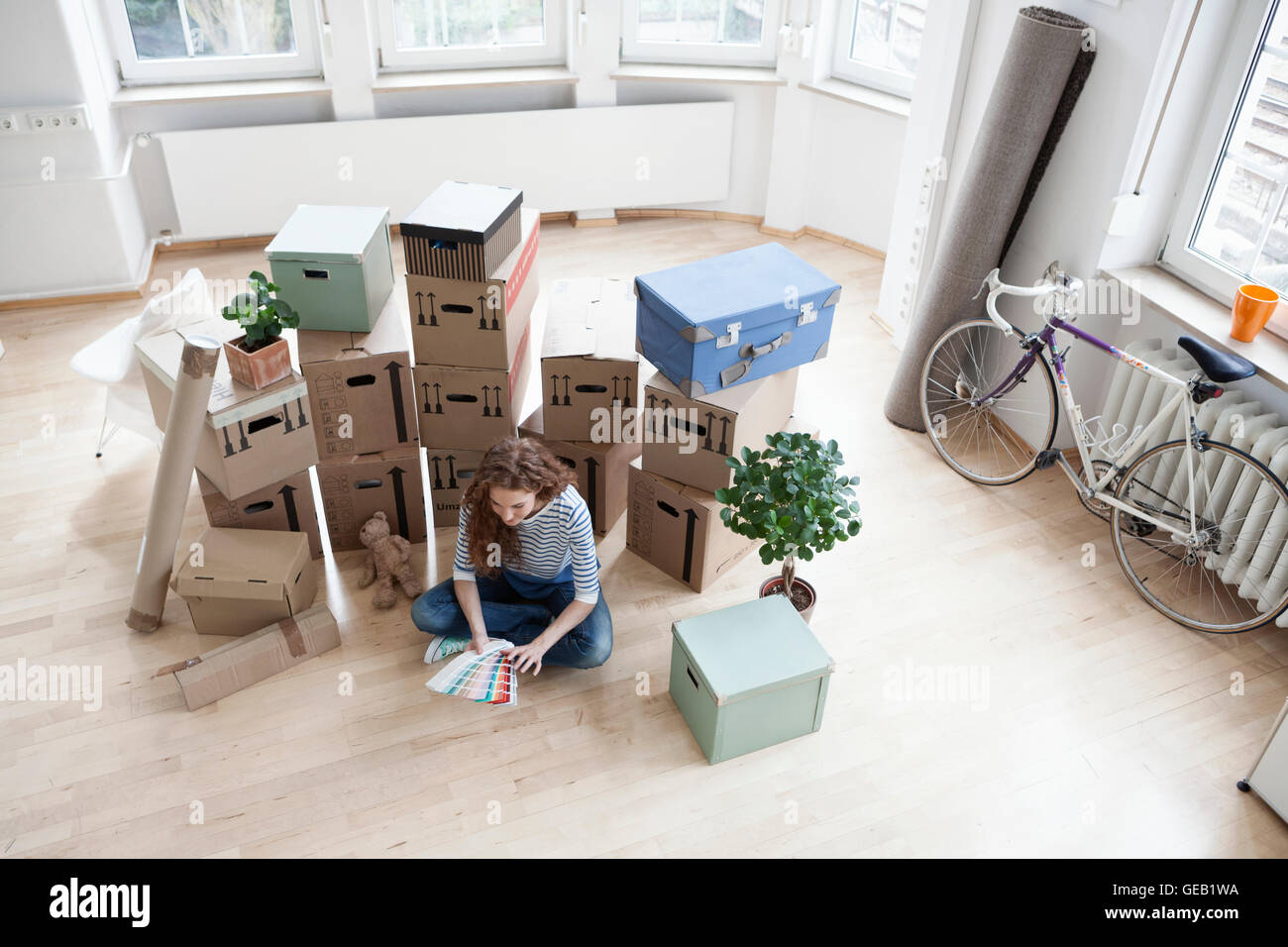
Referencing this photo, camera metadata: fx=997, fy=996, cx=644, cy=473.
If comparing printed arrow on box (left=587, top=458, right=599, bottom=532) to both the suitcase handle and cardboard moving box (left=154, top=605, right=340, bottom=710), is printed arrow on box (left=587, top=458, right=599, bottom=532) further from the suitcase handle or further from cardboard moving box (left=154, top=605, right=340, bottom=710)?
cardboard moving box (left=154, top=605, right=340, bottom=710)

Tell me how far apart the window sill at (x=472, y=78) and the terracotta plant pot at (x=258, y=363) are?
2.53m

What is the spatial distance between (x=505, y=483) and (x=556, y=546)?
356 mm

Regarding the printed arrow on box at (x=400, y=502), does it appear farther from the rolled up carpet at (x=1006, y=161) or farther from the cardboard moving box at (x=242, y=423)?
the rolled up carpet at (x=1006, y=161)

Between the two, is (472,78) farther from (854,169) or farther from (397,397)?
(397,397)

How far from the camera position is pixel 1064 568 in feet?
11.1

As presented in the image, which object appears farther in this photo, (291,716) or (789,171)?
(789,171)

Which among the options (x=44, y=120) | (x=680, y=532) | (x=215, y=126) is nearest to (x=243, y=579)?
(x=680, y=532)

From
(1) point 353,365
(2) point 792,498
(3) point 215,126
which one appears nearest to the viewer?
(2) point 792,498

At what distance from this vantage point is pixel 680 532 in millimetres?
3188

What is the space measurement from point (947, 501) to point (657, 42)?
9.99 ft

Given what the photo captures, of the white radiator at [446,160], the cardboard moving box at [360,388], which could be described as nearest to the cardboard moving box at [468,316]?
the cardboard moving box at [360,388]

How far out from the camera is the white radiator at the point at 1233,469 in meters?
2.96
